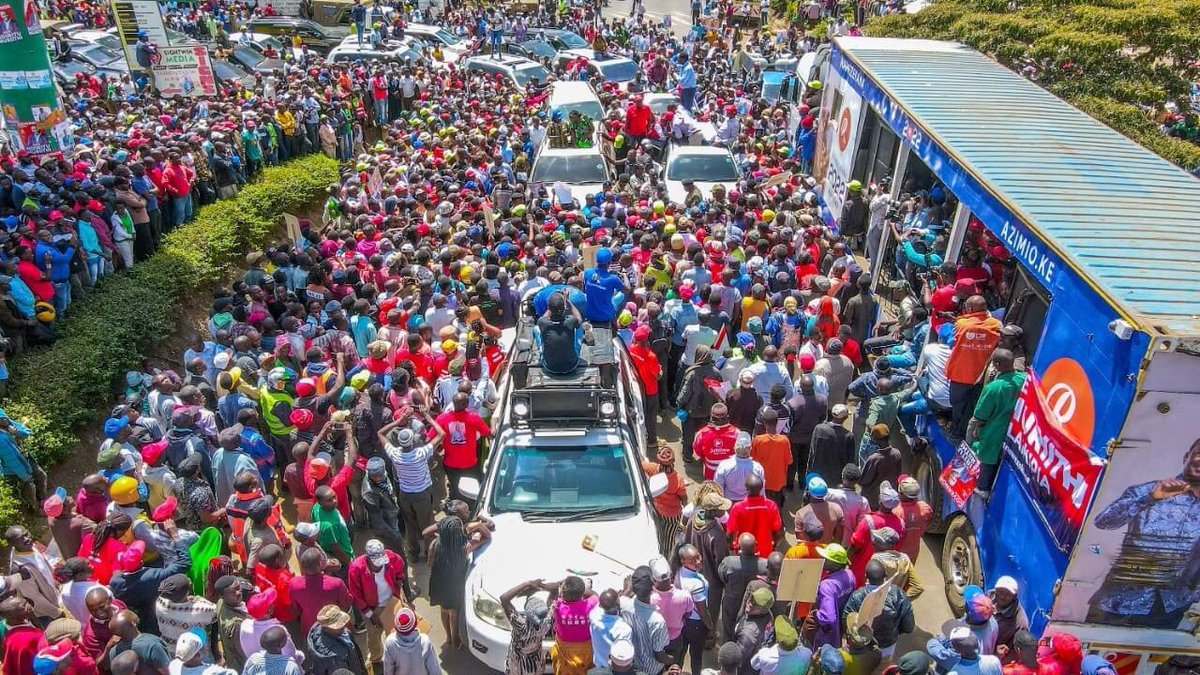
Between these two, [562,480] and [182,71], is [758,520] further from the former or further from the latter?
[182,71]

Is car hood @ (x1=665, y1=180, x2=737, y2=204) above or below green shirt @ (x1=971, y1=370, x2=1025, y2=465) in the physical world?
below

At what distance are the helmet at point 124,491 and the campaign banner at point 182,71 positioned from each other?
13696mm

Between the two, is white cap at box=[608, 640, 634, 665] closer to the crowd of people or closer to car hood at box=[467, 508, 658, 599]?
the crowd of people

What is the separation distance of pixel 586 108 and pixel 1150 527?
641 inches

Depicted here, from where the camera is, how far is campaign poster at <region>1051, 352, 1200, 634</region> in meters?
5.05

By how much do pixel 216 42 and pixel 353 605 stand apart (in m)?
25.8

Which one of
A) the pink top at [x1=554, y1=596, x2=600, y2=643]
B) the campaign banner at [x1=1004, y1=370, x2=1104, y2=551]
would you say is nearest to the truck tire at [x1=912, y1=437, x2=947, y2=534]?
the campaign banner at [x1=1004, y1=370, x2=1104, y2=551]

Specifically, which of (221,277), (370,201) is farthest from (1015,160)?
(221,277)

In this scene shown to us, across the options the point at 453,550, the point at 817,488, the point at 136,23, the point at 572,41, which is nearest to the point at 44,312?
the point at 453,550

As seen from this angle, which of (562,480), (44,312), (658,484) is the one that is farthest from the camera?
(44,312)

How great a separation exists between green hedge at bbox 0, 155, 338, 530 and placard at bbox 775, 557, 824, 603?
711 cm

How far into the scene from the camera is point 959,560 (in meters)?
7.33

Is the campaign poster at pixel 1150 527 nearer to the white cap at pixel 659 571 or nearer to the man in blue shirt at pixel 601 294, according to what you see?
the white cap at pixel 659 571

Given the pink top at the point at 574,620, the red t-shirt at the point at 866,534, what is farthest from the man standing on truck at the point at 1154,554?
the pink top at the point at 574,620
